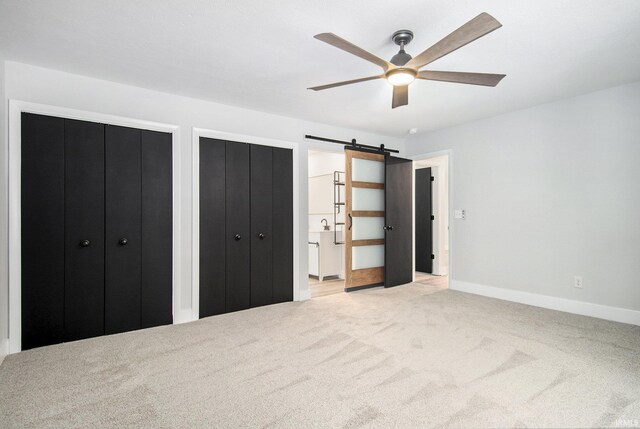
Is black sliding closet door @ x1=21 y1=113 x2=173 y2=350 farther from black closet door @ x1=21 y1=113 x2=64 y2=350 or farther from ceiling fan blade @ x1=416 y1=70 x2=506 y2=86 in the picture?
ceiling fan blade @ x1=416 y1=70 x2=506 y2=86

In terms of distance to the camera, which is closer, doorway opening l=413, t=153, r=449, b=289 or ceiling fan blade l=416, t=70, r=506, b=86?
ceiling fan blade l=416, t=70, r=506, b=86

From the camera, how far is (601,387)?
2246 mm

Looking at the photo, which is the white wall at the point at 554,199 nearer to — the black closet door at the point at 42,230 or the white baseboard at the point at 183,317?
the white baseboard at the point at 183,317

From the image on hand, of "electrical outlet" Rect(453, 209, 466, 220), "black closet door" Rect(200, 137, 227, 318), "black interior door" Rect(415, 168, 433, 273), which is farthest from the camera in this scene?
"black interior door" Rect(415, 168, 433, 273)

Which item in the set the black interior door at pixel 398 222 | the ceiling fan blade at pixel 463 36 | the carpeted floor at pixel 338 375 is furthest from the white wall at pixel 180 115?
the ceiling fan blade at pixel 463 36

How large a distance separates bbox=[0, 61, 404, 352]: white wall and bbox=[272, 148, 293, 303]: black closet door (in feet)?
0.57

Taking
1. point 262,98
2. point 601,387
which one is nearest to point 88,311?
point 262,98

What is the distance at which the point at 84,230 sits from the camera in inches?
128

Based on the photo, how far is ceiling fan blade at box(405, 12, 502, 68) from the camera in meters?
1.79

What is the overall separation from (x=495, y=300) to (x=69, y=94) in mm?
5504

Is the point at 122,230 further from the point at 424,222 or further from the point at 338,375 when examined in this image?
the point at 424,222

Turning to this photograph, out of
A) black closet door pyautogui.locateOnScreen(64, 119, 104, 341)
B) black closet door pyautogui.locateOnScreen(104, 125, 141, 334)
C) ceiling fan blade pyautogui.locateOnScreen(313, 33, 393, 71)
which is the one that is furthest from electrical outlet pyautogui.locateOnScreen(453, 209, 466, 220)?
black closet door pyautogui.locateOnScreen(64, 119, 104, 341)

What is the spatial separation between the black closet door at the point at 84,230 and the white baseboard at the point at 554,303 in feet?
15.7

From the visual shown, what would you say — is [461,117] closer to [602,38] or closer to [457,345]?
[602,38]
